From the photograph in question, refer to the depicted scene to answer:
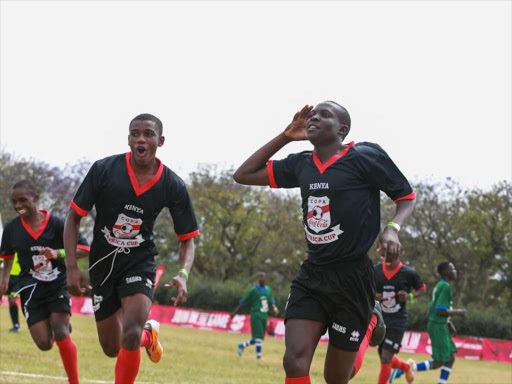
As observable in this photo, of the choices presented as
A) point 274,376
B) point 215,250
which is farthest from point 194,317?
point 274,376

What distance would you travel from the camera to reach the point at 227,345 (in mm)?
23359

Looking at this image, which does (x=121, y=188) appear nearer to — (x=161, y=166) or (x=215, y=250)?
(x=161, y=166)

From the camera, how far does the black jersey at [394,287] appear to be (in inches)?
493

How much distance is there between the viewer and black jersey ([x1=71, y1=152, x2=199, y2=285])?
23.1 feet

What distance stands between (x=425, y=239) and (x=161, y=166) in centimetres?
3526

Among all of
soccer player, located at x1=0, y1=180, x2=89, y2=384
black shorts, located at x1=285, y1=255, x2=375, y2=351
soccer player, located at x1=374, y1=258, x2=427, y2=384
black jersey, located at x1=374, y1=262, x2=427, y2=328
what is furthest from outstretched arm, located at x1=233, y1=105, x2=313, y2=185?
black jersey, located at x1=374, y1=262, x2=427, y2=328

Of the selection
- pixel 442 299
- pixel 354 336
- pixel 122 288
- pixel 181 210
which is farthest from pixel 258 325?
pixel 354 336

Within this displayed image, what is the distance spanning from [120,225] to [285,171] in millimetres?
1710

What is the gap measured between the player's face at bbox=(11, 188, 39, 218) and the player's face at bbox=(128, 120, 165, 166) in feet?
8.77

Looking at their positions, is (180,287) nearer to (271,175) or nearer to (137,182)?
(137,182)

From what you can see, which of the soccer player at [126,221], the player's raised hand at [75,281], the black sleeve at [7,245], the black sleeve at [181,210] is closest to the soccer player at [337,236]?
the soccer player at [126,221]

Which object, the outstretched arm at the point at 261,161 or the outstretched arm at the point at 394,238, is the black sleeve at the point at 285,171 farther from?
the outstretched arm at the point at 394,238

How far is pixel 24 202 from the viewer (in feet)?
30.2

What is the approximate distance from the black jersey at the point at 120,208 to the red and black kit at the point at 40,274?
6.98ft
